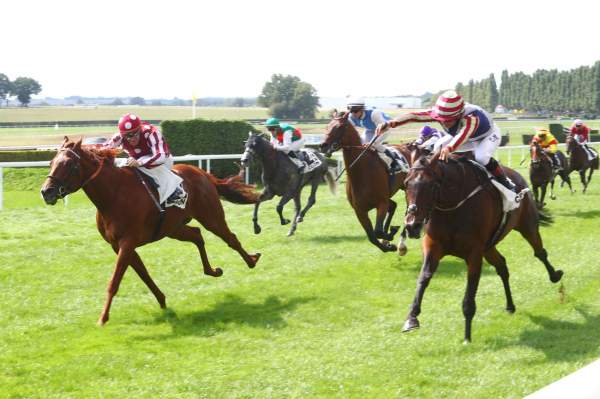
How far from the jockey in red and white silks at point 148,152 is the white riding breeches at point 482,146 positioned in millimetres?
Result: 2318

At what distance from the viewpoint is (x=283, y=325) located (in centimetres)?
575


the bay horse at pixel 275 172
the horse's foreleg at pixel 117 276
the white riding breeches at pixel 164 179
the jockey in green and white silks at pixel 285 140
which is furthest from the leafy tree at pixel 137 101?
the horse's foreleg at pixel 117 276

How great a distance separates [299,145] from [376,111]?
2949mm

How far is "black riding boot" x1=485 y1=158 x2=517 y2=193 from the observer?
5.60 metres

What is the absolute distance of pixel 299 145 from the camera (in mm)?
11320

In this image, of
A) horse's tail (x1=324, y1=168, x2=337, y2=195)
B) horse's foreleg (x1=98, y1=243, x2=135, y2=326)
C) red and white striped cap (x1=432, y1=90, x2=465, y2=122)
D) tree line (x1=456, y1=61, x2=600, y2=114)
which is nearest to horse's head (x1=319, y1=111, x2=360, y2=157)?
red and white striped cap (x1=432, y1=90, x2=465, y2=122)

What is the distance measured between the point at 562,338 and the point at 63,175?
3910mm

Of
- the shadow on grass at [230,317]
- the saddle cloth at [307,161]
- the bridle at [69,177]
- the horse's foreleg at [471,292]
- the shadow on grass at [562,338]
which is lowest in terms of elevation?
the shadow on grass at [230,317]

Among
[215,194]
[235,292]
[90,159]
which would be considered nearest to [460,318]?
[235,292]

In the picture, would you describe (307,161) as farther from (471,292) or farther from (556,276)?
(471,292)

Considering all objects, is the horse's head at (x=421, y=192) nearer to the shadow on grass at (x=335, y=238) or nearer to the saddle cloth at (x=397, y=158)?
the saddle cloth at (x=397, y=158)

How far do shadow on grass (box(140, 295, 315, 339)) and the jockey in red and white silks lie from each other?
3.34 feet

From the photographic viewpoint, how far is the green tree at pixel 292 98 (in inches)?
2040

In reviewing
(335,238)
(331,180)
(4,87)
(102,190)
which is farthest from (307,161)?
(4,87)
